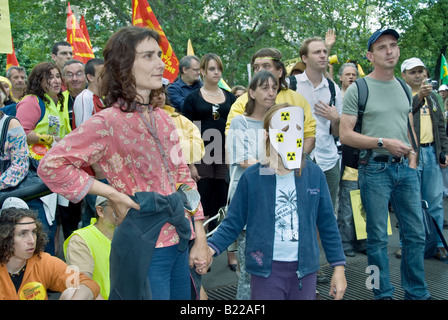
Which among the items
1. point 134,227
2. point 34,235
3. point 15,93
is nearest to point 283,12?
point 15,93

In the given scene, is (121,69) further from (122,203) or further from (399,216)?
(399,216)

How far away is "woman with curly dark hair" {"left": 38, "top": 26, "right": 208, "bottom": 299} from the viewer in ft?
7.30

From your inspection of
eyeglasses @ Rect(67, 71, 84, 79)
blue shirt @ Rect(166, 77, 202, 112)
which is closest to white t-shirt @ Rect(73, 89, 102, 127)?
eyeglasses @ Rect(67, 71, 84, 79)

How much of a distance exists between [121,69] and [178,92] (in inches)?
165

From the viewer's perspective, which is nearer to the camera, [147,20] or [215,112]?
[215,112]

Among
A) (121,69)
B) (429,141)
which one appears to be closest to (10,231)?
(121,69)

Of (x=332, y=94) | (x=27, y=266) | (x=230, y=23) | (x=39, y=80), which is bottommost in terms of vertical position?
(x=27, y=266)

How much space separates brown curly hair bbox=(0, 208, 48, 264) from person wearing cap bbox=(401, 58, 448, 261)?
404 centimetres

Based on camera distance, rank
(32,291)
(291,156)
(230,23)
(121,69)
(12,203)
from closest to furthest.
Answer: (121,69), (291,156), (32,291), (12,203), (230,23)

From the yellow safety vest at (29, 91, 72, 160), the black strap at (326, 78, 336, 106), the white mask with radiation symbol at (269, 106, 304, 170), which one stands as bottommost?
the white mask with radiation symbol at (269, 106, 304, 170)

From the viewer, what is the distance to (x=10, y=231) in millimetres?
3523

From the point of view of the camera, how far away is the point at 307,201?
3.01 m

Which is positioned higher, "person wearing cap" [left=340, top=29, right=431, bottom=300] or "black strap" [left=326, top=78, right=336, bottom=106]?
"black strap" [left=326, top=78, right=336, bottom=106]

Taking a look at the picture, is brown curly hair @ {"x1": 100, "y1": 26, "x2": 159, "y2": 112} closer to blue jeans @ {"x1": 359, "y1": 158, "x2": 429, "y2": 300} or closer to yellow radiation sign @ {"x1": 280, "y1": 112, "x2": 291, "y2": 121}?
yellow radiation sign @ {"x1": 280, "y1": 112, "x2": 291, "y2": 121}
